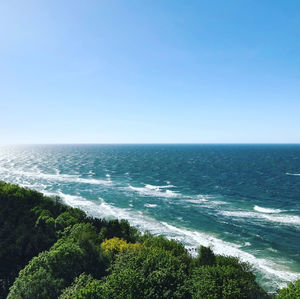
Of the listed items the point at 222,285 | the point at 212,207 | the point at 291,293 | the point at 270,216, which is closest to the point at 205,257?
the point at 222,285

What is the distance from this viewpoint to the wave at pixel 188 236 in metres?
40.3

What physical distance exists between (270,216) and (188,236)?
29.9 meters

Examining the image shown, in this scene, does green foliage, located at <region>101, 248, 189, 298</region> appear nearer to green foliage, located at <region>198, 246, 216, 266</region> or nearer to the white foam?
green foliage, located at <region>198, 246, 216, 266</region>

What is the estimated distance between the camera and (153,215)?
70250mm

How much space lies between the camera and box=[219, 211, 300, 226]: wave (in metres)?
62.9

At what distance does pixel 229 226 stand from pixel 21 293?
169ft

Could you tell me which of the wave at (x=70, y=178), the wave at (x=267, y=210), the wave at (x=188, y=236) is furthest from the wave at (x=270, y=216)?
the wave at (x=70, y=178)

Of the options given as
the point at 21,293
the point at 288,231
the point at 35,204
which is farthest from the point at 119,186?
the point at 21,293

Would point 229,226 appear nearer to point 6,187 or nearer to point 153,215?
point 153,215

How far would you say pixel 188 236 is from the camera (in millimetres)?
56000

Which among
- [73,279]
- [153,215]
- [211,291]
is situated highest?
[211,291]

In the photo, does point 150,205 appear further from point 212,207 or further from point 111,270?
point 111,270

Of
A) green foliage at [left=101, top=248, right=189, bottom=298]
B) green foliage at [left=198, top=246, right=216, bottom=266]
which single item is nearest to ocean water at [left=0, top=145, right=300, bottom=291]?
green foliage at [left=198, top=246, right=216, bottom=266]

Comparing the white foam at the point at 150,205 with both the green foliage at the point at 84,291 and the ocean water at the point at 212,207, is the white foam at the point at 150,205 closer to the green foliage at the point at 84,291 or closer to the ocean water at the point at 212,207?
the ocean water at the point at 212,207
